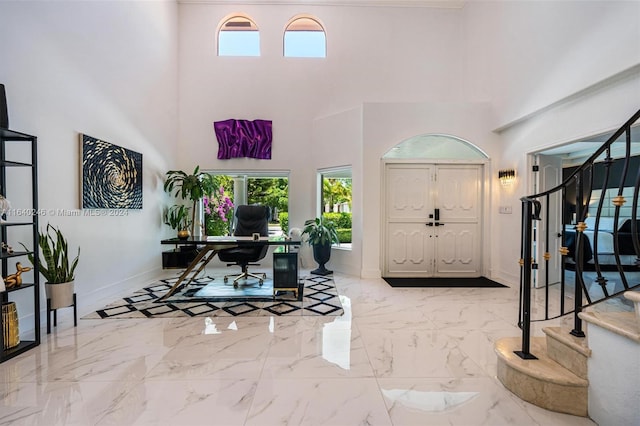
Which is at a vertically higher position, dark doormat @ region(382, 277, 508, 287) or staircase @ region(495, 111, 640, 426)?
staircase @ region(495, 111, 640, 426)

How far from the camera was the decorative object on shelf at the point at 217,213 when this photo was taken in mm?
6172

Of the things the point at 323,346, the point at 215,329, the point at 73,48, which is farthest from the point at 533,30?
the point at 73,48

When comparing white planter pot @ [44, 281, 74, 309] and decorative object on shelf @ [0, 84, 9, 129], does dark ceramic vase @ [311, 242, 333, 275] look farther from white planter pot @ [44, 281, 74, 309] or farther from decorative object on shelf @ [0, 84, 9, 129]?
decorative object on shelf @ [0, 84, 9, 129]

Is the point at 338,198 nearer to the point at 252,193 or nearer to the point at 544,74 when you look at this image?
the point at 252,193

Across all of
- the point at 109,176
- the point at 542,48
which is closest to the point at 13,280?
the point at 109,176

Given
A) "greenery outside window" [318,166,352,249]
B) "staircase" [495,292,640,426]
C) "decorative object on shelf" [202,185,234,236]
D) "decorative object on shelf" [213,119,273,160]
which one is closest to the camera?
"staircase" [495,292,640,426]

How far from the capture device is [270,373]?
2.15 metres

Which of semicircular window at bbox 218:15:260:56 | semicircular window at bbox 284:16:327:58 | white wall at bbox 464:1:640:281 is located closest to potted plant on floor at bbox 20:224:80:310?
semicircular window at bbox 218:15:260:56

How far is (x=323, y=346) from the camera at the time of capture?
8.43 feet

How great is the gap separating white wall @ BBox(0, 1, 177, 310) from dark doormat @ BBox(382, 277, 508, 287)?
4091 millimetres

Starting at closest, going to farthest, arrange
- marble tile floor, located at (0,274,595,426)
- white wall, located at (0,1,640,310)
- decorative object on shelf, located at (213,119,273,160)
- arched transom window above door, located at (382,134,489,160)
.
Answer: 1. marble tile floor, located at (0,274,595,426)
2. white wall, located at (0,1,640,310)
3. arched transom window above door, located at (382,134,489,160)
4. decorative object on shelf, located at (213,119,273,160)

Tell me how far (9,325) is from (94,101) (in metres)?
2.71

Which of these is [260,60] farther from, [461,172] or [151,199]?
[461,172]

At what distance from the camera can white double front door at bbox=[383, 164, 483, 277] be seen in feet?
17.0
